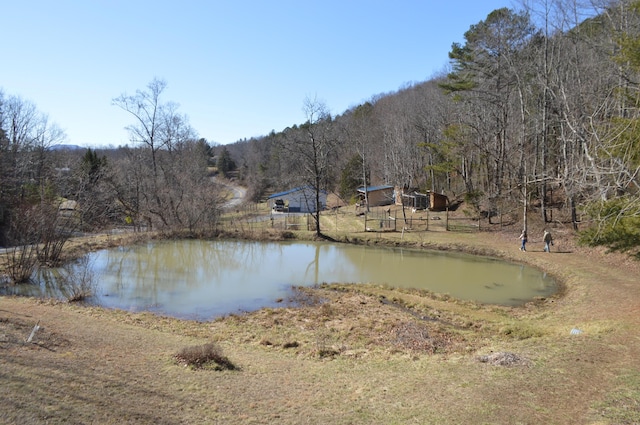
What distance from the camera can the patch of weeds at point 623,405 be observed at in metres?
6.61

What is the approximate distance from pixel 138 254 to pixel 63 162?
40.9 metres

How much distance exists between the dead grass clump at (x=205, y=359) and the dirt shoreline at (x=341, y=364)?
9.6 inches

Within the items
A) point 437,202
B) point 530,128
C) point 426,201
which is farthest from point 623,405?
point 426,201

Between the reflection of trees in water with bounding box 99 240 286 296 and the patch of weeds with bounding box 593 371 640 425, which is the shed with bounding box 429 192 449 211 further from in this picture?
the patch of weeds with bounding box 593 371 640 425

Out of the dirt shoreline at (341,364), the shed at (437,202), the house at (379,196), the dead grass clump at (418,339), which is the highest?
the house at (379,196)

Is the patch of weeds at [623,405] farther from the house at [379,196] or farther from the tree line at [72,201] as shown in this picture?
the house at [379,196]

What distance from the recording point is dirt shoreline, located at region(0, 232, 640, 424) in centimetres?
677

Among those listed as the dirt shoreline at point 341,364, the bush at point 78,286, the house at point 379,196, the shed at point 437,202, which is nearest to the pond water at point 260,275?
the bush at point 78,286

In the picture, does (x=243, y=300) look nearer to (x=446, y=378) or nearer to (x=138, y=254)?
(x=446, y=378)

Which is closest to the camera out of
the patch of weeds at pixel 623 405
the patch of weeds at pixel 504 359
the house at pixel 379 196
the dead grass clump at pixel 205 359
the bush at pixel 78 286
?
the patch of weeds at pixel 623 405

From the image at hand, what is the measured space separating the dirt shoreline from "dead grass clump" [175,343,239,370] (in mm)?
245

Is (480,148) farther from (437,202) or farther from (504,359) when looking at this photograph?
(504,359)

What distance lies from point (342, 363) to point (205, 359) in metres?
3.19

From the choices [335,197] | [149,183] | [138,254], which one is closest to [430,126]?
[335,197]
